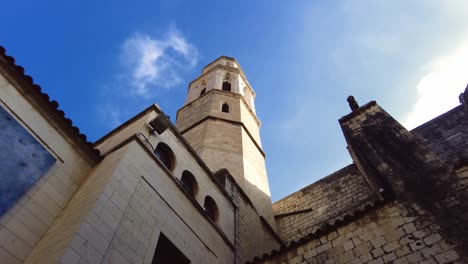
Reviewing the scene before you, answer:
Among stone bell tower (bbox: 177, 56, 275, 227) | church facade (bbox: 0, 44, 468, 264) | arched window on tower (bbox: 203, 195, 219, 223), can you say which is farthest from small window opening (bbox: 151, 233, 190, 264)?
stone bell tower (bbox: 177, 56, 275, 227)

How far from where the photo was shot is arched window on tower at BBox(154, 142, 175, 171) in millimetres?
7511

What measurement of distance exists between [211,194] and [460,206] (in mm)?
4865

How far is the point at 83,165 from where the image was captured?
6316 mm

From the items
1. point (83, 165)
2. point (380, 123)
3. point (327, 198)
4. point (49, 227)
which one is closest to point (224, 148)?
point (327, 198)

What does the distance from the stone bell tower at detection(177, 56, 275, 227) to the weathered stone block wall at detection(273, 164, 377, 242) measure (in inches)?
21.1

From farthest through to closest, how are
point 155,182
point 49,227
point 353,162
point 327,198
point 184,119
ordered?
1. point 184,119
2. point 353,162
3. point 327,198
4. point 155,182
5. point 49,227

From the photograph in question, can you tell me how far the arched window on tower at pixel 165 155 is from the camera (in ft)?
24.6

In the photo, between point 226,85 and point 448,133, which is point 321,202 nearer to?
point 448,133

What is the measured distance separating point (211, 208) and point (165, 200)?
1.89m

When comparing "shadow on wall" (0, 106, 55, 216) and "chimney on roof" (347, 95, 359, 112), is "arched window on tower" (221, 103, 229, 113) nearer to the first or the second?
"chimney on roof" (347, 95, 359, 112)

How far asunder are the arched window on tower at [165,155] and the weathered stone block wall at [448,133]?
6.52 meters

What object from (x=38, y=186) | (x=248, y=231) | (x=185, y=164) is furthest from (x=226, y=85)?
(x=38, y=186)

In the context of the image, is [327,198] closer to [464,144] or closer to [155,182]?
[464,144]

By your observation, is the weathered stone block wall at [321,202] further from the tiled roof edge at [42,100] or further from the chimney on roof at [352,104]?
the tiled roof edge at [42,100]
